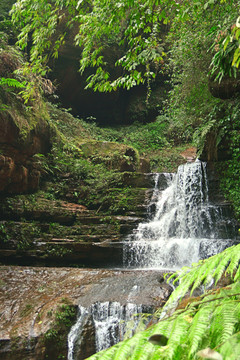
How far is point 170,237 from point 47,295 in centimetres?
479

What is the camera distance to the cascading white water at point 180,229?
7.93 meters

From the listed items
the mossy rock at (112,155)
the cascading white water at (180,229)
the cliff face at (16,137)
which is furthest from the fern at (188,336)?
the mossy rock at (112,155)

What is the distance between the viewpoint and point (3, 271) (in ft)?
22.8

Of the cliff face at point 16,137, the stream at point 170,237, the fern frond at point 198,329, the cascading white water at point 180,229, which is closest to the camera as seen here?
the fern frond at point 198,329

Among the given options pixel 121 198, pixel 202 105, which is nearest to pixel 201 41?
pixel 202 105

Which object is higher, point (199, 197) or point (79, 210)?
point (199, 197)

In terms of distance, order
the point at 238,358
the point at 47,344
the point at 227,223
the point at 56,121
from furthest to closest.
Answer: the point at 56,121
the point at 227,223
the point at 47,344
the point at 238,358

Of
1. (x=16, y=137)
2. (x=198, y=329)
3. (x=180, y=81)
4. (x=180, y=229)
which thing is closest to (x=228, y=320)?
(x=198, y=329)

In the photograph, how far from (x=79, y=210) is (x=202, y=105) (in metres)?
6.47

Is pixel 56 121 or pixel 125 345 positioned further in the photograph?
pixel 56 121

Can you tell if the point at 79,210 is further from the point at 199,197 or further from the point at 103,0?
the point at 103,0

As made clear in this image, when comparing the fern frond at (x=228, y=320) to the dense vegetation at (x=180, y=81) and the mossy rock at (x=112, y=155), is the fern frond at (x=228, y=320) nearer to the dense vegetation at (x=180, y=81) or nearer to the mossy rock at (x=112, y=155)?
the dense vegetation at (x=180, y=81)

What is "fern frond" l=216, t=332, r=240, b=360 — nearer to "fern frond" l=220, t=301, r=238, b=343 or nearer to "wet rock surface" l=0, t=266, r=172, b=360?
"fern frond" l=220, t=301, r=238, b=343

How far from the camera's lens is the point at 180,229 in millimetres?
9430
